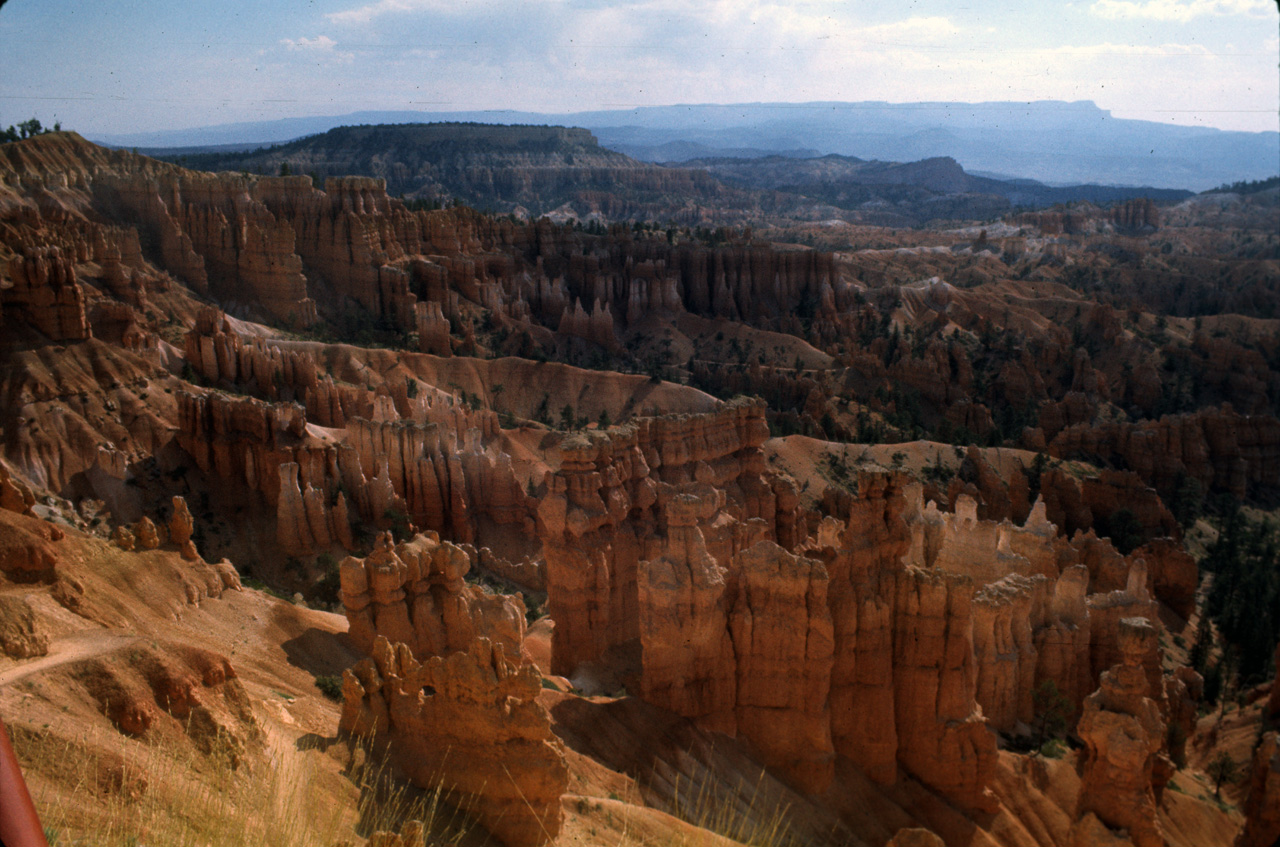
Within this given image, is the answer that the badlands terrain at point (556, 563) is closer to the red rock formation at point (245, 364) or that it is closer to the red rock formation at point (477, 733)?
the red rock formation at point (477, 733)

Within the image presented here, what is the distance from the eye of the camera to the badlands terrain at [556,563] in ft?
38.4

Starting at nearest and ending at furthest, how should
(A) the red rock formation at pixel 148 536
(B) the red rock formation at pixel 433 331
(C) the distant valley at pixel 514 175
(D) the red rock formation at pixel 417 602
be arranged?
1. (D) the red rock formation at pixel 417 602
2. (A) the red rock formation at pixel 148 536
3. (B) the red rock formation at pixel 433 331
4. (C) the distant valley at pixel 514 175

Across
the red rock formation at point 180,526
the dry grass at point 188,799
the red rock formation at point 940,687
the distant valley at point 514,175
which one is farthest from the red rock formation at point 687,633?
the distant valley at point 514,175

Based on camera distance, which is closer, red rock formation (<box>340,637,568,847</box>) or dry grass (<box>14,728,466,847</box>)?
dry grass (<box>14,728,466,847</box>)

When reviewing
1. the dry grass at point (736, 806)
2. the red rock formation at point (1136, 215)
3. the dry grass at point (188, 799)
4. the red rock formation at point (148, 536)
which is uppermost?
the red rock formation at point (1136, 215)

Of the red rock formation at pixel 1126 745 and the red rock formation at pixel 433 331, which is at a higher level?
the red rock formation at pixel 433 331

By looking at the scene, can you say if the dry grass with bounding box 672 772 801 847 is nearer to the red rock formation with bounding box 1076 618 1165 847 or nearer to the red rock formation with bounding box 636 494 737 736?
the red rock formation with bounding box 636 494 737 736

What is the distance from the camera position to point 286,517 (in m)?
29.1

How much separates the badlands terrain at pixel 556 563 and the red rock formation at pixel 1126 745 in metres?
0.07

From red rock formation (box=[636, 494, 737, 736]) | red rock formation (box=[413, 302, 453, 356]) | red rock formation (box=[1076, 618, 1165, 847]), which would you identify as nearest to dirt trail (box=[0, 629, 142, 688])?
red rock formation (box=[636, 494, 737, 736])

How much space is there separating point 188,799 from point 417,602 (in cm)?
1108

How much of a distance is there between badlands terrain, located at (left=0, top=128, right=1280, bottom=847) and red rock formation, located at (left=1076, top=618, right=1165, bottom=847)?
0.07 meters

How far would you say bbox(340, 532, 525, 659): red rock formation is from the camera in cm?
1833

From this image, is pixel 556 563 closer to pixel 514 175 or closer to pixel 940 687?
pixel 940 687
